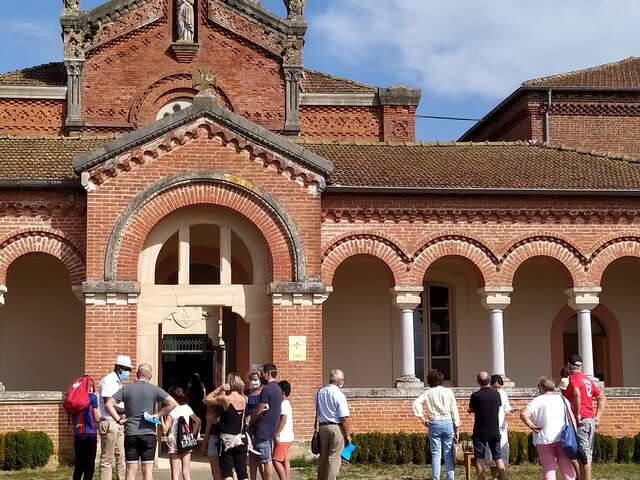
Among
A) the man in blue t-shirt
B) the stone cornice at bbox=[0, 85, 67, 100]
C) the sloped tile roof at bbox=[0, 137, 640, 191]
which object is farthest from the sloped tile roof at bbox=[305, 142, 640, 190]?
the stone cornice at bbox=[0, 85, 67, 100]

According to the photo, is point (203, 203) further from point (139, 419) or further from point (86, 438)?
point (139, 419)

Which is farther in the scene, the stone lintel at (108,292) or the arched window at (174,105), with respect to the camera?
the arched window at (174,105)

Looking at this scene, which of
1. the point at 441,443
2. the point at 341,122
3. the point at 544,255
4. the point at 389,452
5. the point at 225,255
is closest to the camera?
the point at 441,443

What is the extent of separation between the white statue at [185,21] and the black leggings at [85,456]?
1720 cm

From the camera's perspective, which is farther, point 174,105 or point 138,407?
point 174,105

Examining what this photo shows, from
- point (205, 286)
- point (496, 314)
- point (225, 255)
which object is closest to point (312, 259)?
point (225, 255)

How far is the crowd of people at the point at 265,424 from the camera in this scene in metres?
12.9

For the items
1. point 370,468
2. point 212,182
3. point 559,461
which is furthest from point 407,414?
point 559,461

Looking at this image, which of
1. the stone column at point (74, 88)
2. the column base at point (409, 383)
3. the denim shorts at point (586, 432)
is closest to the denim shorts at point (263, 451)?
the denim shorts at point (586, 432)

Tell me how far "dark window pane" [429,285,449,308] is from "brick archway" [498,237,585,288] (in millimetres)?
2872

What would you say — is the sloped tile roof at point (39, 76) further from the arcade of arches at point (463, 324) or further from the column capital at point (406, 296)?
the column capital at point (406, 296)

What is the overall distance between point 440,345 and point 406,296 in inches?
131

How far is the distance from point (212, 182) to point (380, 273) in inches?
213

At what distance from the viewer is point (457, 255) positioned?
20.5 metres
